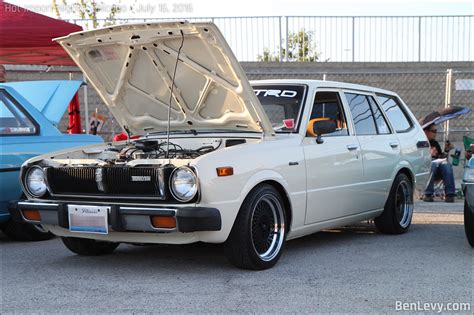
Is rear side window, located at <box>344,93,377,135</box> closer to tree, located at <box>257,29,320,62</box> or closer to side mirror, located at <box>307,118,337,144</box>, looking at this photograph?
side mirror, located at <box>307,118,337,144</box>

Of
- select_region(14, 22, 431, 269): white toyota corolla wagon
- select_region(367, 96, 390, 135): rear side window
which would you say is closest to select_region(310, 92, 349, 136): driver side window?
select_region(14, 22, 431, 269): white toyota corolla wagon

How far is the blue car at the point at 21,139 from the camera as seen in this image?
5758 millimetres

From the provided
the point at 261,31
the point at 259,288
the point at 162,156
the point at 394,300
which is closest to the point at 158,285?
the point at 259,288

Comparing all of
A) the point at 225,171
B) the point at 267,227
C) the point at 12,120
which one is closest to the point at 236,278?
the point at 267,227

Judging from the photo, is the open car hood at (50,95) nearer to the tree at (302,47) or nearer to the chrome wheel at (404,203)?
the chrome wheel at (404,203)

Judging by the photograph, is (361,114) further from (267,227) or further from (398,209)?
(267,227)

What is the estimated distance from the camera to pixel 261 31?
51.7 ft

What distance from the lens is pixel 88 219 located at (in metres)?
4.57

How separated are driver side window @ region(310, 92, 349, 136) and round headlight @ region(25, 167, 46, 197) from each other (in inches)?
98.1

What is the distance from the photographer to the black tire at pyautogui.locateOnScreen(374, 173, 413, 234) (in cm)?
652

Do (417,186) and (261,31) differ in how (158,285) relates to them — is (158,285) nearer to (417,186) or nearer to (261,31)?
(417,186)

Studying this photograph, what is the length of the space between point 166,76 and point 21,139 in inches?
65.9

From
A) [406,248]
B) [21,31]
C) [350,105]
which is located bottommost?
[406,248]

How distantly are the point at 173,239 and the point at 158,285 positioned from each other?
1.18ft
